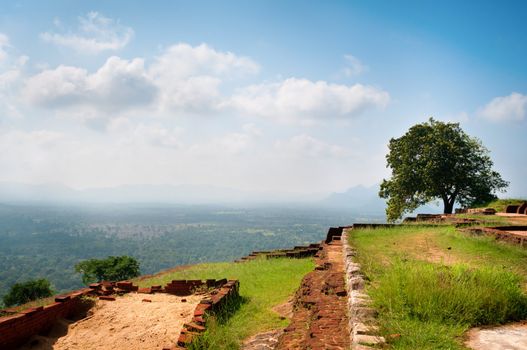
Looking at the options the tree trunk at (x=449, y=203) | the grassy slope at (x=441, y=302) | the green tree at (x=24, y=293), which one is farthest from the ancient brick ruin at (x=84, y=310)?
the tree trunk at (x=449, y=203)

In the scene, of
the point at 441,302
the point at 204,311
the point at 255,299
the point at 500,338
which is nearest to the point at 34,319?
the point at 204,311

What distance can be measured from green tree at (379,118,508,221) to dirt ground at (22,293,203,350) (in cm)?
2473

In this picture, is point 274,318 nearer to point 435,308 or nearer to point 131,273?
point 435,308

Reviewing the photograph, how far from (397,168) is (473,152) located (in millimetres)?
6186

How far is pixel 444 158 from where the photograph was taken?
1139 inches

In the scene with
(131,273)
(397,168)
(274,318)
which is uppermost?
(397,168)

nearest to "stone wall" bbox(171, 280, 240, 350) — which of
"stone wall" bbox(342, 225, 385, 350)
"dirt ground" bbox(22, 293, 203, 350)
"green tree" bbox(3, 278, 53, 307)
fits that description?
"dirt ground" bbox(22, 293, 203, 350)

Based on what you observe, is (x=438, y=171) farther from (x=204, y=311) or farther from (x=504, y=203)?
(x=204, y=311)

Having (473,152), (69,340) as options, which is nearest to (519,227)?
(69,340)

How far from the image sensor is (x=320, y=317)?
18.4 ft

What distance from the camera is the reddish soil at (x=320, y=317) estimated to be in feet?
15.4

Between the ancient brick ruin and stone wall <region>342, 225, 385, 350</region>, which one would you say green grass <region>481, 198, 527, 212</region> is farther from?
stone wall <region>342, 225, 385, 350</region>

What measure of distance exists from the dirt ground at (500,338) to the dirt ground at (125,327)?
17.3ft

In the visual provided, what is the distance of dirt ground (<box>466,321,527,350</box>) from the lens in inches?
143
